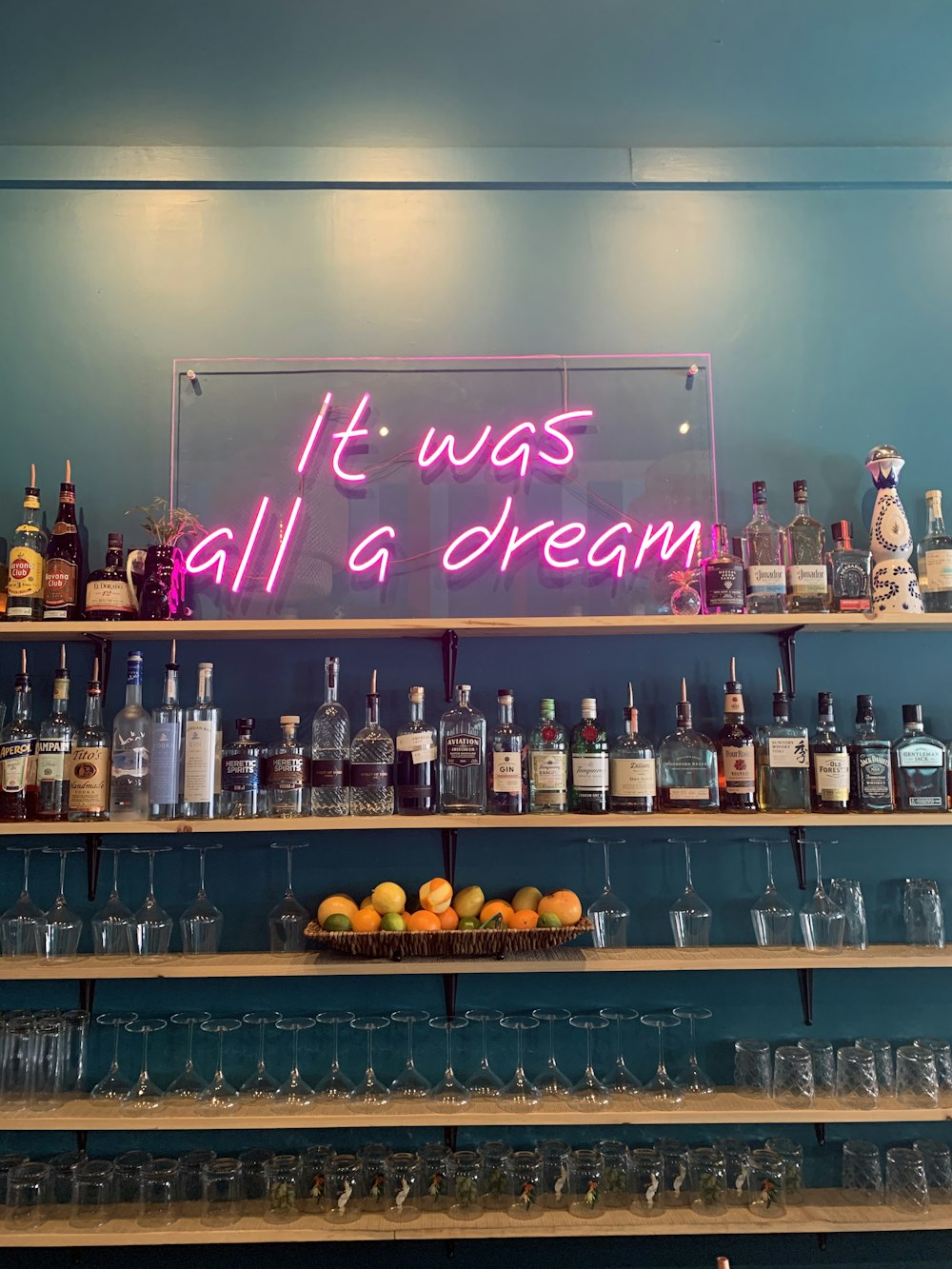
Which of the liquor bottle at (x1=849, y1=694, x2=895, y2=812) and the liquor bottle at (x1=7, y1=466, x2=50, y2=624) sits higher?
the liquor bottle at (x1=7, y1=466, x2=50, y2=624)

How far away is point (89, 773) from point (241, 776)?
1.32ft

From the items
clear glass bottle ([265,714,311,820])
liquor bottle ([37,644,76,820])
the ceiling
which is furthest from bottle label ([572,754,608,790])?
the ceiling

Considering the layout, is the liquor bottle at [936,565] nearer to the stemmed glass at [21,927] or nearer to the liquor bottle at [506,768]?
the liquor bottle at [506,768]

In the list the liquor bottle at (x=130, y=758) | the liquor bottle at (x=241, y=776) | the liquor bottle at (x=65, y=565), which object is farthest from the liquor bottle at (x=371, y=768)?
the liquor bottle at (x=65, y=565)

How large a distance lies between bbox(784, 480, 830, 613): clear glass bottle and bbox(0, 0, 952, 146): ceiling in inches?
53.5

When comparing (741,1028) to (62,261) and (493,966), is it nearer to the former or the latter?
(493,966)

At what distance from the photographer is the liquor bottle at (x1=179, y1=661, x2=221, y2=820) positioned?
2410mm

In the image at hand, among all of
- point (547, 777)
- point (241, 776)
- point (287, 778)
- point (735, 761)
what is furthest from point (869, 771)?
point (241, 776)

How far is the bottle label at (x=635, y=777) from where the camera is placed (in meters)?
2.44

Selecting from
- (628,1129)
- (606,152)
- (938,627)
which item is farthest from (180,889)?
(606,152)

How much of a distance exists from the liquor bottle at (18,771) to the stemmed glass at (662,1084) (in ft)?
5.78

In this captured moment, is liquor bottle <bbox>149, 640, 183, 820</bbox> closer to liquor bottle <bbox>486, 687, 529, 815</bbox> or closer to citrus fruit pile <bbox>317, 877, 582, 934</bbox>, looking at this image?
citrus fruit pile <bbox>317, 877, 582, 934</bbox>

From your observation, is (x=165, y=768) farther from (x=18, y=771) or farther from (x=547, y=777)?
(x=547, y=777)

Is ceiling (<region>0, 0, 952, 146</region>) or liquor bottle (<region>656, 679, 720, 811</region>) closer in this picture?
liquor bottle (<region>656, 679, 720, 811</region>)
